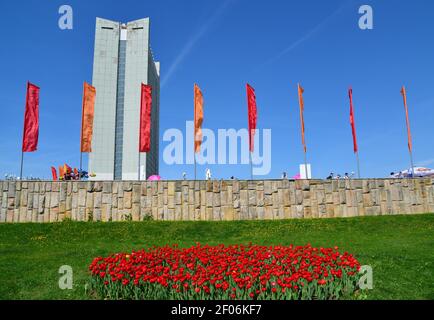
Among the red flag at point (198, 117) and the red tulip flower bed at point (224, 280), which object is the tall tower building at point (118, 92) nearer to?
the red flag at point (198, 117)

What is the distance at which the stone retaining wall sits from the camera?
1977 cm

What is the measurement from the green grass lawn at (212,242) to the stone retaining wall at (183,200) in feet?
4.56

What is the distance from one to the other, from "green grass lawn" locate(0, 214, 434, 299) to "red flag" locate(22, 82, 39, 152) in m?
5.03

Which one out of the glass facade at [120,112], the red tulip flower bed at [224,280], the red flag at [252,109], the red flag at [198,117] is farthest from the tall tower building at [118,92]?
the red tulip flower bed at [224,280]

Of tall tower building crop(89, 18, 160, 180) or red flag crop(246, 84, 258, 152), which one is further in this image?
tall tower building crop(89, 18, 160, 180)

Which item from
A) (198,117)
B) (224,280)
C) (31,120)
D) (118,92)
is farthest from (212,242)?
(118,92)

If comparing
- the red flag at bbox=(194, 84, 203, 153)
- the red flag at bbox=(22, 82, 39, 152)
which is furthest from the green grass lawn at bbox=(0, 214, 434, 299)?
the red flag at bbox=(194, 84, 203, 153)

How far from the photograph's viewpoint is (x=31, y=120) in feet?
68.4

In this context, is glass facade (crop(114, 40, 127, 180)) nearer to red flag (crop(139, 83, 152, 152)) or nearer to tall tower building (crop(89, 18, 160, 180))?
tall tower building (crop(89, 18, 160, 180))

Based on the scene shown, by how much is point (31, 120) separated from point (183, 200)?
10.6 m

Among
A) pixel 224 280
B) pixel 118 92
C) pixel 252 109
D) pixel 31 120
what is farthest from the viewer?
pixel 118 92

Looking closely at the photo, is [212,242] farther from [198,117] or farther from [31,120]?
[31,120]

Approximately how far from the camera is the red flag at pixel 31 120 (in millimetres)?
20516
